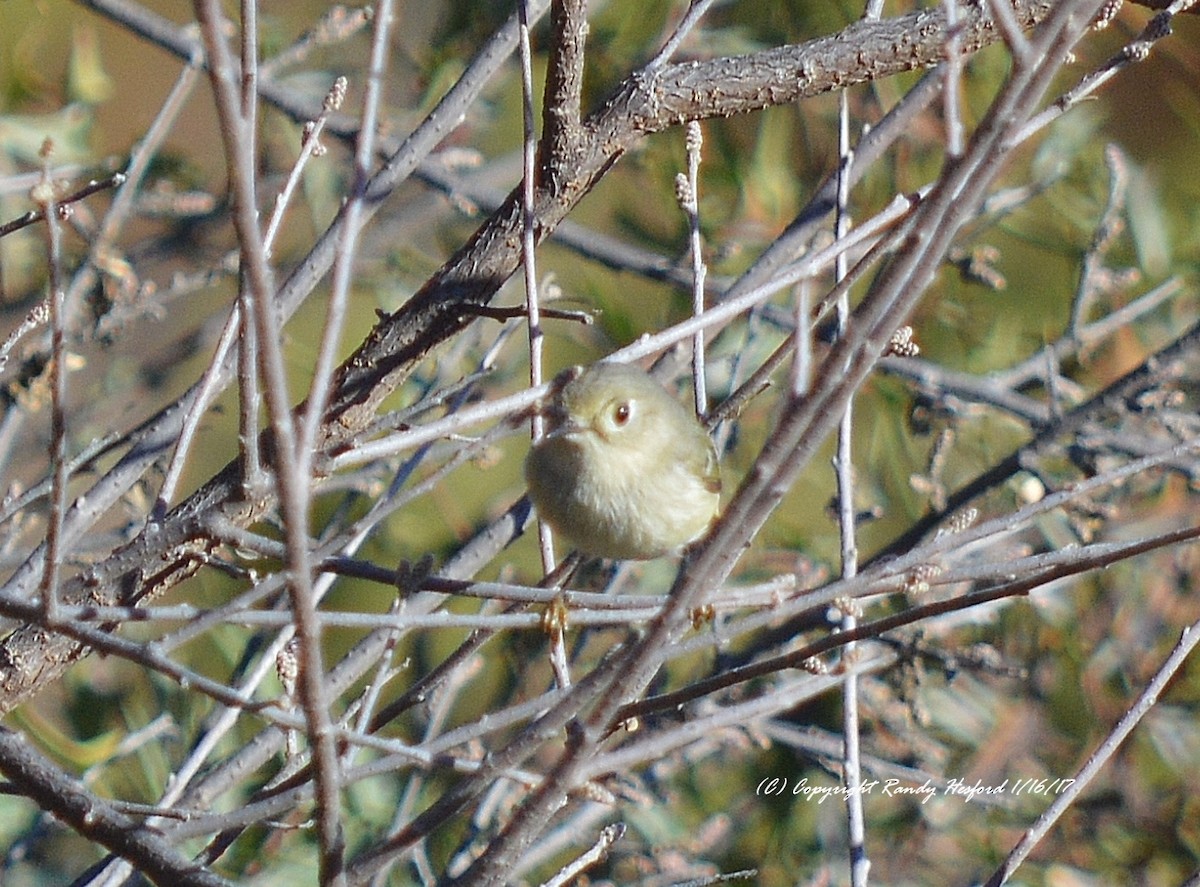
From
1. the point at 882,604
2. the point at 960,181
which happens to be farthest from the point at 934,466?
the point at 960,181

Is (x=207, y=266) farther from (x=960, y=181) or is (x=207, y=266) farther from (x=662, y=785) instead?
(x=960, y=181)

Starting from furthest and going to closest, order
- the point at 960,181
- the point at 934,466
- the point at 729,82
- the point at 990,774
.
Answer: the point at 990,774 < the point at 934,466 < the point at 729,82 < the point at 960,181

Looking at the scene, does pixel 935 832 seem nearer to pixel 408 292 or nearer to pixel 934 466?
pixel 934 466

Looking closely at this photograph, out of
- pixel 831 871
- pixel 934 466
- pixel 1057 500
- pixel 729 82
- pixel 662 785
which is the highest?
pixel 729 82

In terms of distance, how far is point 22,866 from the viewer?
3.16 metres

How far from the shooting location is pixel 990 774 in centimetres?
376

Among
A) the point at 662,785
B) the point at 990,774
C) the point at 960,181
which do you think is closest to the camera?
the point at 960,181

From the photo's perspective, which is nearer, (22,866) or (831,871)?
(22,866)

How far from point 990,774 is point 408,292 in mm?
2243

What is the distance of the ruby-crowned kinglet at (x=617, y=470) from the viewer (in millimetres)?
2354

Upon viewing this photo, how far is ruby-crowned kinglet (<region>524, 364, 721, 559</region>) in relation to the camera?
7.72 feet

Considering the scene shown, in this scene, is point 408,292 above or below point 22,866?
above

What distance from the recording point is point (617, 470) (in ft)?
7.91

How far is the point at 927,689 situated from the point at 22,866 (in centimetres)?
252
